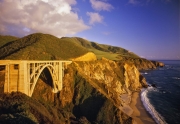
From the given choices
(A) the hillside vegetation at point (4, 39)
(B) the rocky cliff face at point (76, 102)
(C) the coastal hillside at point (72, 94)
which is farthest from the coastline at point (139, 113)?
(A) the hillside vegetation at point (4, 39)

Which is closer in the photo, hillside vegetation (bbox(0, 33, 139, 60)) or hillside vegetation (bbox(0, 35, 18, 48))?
hillside vegetation (bbox(0, 33, 139, 60))

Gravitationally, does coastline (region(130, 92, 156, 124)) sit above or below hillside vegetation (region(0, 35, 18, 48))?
below

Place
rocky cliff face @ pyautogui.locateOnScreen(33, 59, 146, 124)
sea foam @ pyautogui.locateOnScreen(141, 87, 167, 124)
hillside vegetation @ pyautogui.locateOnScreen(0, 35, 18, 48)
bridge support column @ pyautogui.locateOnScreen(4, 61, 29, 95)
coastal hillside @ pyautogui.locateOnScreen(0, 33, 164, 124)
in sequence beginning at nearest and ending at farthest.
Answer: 1. coastal hillside @ pyautogui.locateOnScreen(0, 33, 164, 124)
2. bridge support column @ pyautogui.locateOnScreen(4, 61, 29, 95)
3. rocky cliff face @ pyautogui.locateOnScreen(33, 59, 146, 124)
4. sea foam @ pyautogui.locateOnScreen(141, 87, 167, 124)
5. hillside vegetation @ pyautogui.locateOnScreen(0, 35, 18, 48)

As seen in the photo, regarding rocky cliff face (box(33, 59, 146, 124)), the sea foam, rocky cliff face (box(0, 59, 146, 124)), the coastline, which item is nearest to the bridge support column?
rocky cliff face (box(0, 59, 146, 124))

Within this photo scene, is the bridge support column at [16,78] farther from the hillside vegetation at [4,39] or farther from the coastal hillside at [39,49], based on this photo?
the hillside vegetation at [4,39]

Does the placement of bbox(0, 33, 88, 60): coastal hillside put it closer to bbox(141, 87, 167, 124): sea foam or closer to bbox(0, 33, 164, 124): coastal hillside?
bbox(0, 33, 164, 124): coastal hillside

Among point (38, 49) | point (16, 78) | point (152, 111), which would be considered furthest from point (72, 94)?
point (16, 78)

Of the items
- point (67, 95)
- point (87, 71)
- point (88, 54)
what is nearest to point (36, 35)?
point (88, 54)

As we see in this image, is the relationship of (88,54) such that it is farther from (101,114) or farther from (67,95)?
(101,114)

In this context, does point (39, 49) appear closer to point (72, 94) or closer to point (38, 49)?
point (38, 49)
